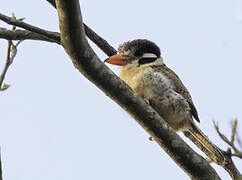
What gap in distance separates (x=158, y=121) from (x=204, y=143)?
1.29 m

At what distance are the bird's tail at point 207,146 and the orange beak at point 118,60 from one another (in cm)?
101

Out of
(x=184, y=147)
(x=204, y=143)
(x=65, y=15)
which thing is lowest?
(x=204, y=143)

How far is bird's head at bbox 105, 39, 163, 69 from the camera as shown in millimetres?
4788

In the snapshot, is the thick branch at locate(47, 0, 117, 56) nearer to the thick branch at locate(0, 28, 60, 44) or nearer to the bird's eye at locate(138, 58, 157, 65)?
the bird's eye at locate(138, 58, 157, 65)

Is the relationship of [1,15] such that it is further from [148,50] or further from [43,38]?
[148,50]

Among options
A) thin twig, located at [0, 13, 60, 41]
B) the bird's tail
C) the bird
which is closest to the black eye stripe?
the bird

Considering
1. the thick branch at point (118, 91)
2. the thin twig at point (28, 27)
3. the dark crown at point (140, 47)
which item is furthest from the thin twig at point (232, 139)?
the dark crown at point (140, 47)

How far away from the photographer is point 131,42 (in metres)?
5.15

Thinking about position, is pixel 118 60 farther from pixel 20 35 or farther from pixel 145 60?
pixel 20 35

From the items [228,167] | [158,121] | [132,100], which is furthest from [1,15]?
[228,167]

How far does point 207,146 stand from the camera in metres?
4.10

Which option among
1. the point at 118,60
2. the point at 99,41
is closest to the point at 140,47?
the point at 118,60

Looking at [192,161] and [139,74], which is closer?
[192,161]

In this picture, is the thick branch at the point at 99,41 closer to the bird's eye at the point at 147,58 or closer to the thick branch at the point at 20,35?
the bird's eye at the point at 147,58
